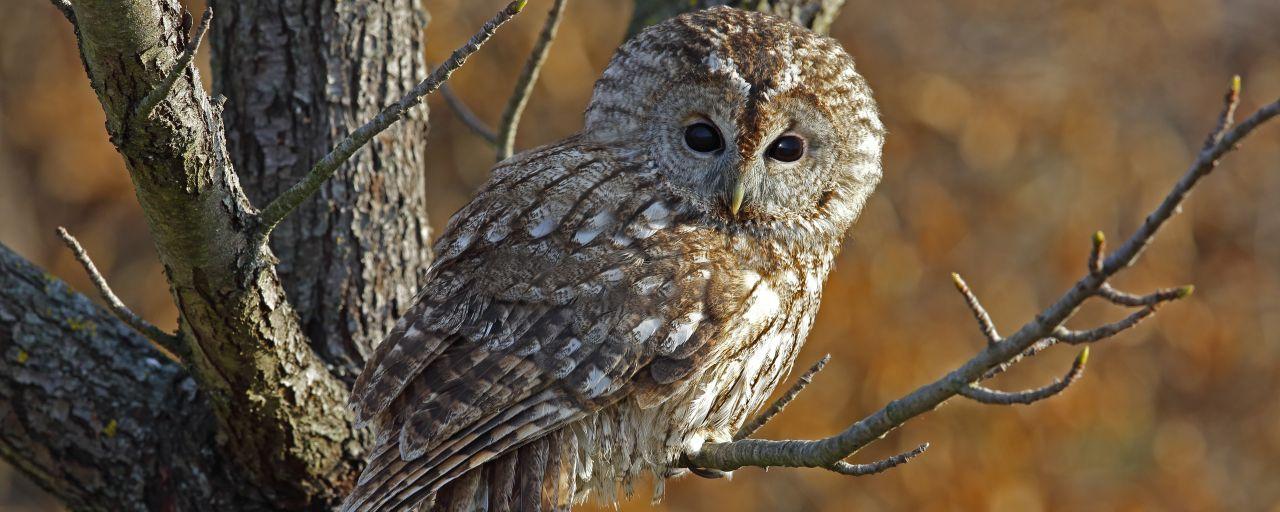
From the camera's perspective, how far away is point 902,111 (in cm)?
676

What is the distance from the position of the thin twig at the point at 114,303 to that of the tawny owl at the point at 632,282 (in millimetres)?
374

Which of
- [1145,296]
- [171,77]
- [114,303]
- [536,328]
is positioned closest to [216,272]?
[114,303]

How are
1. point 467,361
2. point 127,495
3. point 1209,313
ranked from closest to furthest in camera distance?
point 467,361
point 127,495
point 1209,313

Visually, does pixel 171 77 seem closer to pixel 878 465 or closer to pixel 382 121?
pixel 382 121

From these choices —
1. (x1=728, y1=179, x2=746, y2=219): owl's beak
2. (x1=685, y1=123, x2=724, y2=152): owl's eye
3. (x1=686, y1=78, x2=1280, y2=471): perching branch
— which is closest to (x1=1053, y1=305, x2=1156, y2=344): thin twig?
(x1=686, y1=78, x2=1280, y2=471): perching branch

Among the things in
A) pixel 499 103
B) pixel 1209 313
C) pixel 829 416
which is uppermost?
pixel 499 103

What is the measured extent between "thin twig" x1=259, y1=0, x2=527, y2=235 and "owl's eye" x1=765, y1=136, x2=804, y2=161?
0.83 metres

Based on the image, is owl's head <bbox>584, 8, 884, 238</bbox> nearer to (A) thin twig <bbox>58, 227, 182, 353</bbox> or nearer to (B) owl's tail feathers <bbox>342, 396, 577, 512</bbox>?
(B) owl's tail feathers <bbox>342, 396, 577, 512</bbox>

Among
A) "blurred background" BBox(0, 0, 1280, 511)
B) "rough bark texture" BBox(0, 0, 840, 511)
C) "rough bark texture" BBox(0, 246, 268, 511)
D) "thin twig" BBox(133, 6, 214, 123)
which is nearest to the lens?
"thin twig" BBox(133, 6, 214, 123)

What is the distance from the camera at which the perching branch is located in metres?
1.24

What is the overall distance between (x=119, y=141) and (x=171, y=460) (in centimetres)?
97

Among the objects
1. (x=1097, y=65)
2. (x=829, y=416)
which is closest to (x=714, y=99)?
(x=829, y=416)

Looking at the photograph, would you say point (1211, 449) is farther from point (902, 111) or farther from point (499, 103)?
point (499, 103)

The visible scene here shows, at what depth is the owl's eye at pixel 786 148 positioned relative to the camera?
241cm
